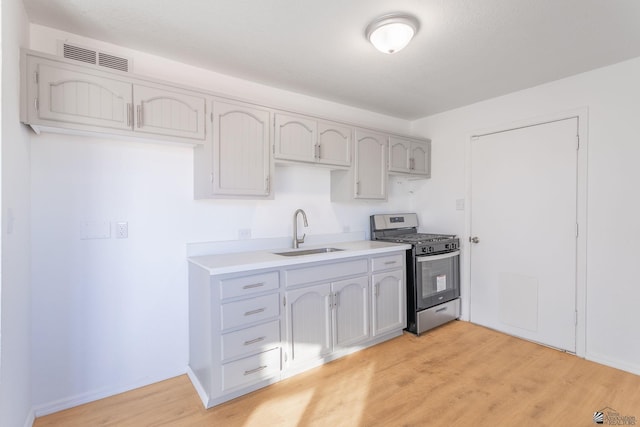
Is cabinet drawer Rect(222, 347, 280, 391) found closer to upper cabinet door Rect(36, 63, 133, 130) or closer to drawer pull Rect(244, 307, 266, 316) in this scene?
drawer pull Rect(244, 307, 266, 316)

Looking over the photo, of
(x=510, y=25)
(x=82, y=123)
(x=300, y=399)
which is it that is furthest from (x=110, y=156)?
(x=510, y=25)

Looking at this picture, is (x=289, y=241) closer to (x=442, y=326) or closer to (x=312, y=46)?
(x=312, y=46)

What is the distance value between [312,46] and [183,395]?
8.38ft

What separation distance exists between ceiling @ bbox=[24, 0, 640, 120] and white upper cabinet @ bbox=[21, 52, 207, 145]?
342 mm

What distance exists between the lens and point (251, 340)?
6.73 ft

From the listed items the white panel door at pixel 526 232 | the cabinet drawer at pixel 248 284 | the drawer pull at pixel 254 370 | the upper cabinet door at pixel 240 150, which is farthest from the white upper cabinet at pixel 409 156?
the drawer pull at pixel 254 370

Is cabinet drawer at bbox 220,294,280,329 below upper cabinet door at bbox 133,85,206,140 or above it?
below

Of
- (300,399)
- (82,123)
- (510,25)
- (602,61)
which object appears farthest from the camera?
(602,61)

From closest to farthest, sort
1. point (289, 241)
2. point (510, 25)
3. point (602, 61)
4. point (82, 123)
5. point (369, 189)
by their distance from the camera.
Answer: point (82, 123)
point (510, 25)
point (602, 61)
point (289, 241)
point (369, 189)

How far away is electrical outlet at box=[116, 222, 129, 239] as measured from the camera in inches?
82.4

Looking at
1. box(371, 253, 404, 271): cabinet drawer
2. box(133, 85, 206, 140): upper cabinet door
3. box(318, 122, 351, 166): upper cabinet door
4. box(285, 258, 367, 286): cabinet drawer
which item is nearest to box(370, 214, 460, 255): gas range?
box(371, 253, 404, 271): cabinet drawer

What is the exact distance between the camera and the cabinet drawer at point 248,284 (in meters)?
1.95

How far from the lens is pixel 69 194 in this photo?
1.94 metres

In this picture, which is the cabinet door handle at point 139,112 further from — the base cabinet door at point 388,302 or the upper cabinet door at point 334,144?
the base cabinet door at point 388,302
